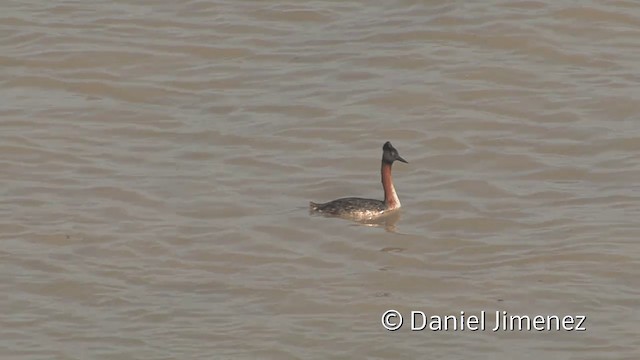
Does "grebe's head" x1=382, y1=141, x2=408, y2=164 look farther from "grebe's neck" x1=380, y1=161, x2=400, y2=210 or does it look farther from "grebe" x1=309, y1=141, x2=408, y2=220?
"grebe" x1=309, y1=141, x2=408, y2=220

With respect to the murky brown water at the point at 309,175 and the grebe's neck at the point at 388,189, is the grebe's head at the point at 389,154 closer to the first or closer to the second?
the grebe's neck at the point at 388,189

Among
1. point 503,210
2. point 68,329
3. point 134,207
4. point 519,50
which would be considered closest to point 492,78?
point 519,50

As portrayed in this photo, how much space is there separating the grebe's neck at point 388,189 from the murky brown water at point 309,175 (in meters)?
0.24

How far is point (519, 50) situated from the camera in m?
17.0

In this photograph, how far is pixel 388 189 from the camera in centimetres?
1371

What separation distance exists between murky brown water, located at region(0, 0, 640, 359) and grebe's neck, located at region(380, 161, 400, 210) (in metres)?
0.24

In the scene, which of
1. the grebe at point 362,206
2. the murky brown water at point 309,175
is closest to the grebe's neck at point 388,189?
the grebe at point 362,206

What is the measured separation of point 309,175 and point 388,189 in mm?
1005

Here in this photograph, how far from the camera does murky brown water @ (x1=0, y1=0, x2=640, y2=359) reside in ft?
35.9

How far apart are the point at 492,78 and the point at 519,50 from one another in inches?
35.6

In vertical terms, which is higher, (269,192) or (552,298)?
(269,192)

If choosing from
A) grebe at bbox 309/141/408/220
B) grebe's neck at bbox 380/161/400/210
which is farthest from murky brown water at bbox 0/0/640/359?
grebe's neck at bbox 380/161/400/210

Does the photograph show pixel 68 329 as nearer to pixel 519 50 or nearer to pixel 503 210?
pixel 503 210

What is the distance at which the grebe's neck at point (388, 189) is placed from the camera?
44.4 feet
